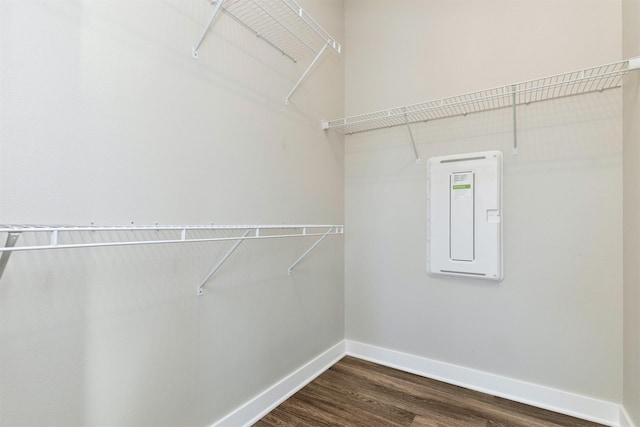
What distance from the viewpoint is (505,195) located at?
1.81 meters

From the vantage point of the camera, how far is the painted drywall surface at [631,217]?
1348mm

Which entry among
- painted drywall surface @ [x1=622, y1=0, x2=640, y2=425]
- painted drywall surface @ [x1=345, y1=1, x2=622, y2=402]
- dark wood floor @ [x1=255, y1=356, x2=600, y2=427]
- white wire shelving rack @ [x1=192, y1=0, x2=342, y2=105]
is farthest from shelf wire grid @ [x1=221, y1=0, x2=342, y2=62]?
dark wood floor @ [x1=255, y1=356, x2=600, y2=427]

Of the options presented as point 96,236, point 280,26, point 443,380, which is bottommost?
point 443,380

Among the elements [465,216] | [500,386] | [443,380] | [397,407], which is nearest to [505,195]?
[465,216]

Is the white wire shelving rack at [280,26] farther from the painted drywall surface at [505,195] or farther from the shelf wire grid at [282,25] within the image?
the painted drywall surface at [505,195]

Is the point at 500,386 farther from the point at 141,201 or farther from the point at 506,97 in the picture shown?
the point at 141,201

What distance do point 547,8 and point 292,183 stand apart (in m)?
1.80

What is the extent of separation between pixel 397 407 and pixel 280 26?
2295 millimetres

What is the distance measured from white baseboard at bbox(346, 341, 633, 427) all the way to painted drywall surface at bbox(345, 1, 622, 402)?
0.05m

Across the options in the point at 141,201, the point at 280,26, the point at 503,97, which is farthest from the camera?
the point at 503,97

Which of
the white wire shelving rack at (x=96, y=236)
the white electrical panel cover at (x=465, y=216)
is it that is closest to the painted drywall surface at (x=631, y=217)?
the white electrical panel cover at (x=465, y=216)

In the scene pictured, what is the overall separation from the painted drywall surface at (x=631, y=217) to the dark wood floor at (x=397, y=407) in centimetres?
37

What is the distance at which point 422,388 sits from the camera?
190 cm

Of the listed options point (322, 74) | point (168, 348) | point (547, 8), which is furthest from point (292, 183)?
point (547, 8)
